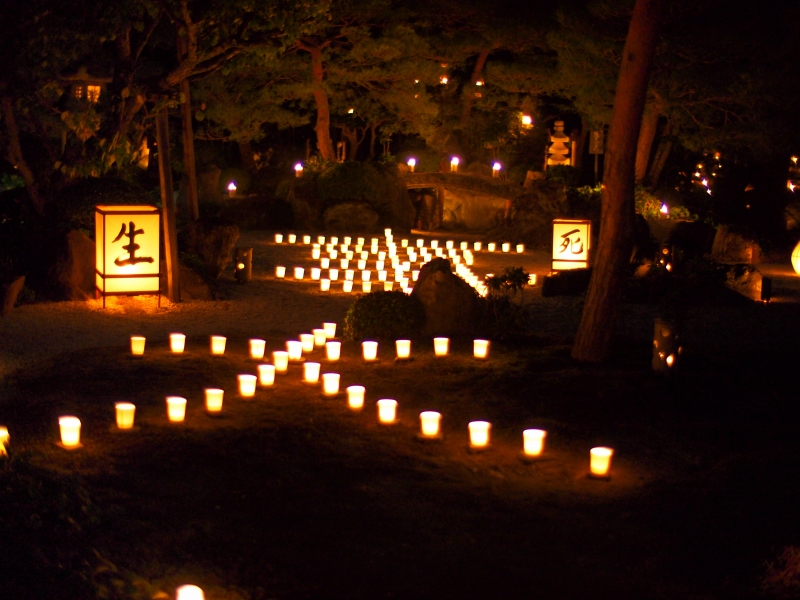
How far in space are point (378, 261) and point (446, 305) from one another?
7857 millimetres

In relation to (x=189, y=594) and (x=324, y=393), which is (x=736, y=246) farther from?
(x=189, y=594)

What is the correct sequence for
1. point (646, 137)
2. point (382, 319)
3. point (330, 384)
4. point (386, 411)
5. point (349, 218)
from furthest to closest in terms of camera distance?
1. point (349, 218)
2. point (646, 137)
3. point (382, 319)
4. point (330, 384)
5. point (386, 411)

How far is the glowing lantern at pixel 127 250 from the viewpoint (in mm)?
12016

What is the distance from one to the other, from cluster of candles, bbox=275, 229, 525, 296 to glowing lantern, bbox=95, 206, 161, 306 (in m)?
3.07

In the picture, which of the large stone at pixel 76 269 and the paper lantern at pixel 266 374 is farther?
the large stone at pixel 76 269

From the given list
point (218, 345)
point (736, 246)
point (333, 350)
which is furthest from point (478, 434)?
point (736, 246)

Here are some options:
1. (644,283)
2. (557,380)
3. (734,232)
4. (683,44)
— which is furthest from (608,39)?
(557,380)

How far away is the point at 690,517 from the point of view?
5352 mm

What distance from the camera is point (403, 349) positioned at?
9328 millimetres

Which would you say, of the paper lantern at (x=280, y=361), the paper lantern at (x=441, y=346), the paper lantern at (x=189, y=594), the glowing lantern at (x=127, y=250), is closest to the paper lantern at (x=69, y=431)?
the paper lantern at (x=280, y=361)

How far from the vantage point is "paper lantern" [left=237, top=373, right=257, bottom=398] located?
7.75 meters

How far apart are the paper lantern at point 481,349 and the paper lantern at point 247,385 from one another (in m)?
2.59

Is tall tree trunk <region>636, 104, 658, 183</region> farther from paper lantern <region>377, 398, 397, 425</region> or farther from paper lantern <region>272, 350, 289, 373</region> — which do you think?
paper lantern <region>377, 398, 397, 425</region>

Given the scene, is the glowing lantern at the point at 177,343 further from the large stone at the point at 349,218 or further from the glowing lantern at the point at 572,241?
the large stone at the point at 349,218
